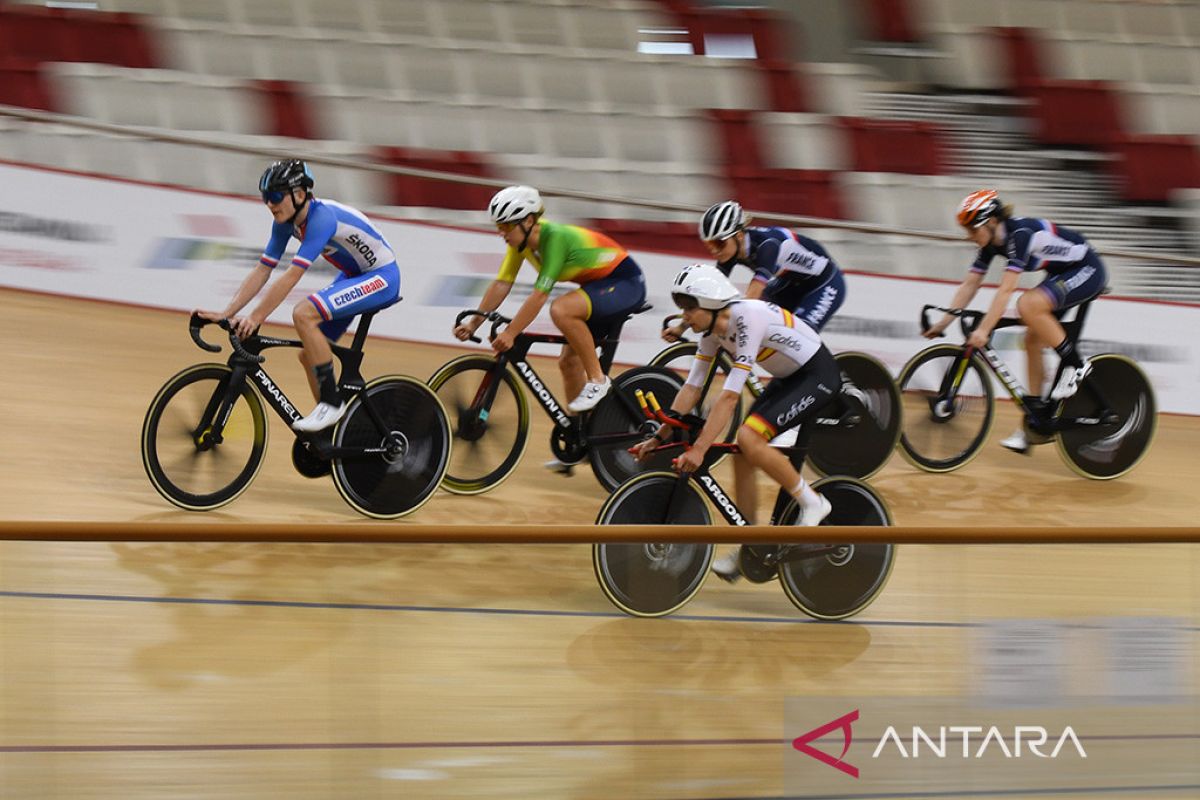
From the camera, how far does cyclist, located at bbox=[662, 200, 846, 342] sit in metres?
6.50

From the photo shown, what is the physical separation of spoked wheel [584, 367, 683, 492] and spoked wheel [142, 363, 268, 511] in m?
1.47

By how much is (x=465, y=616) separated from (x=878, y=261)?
6172 mm

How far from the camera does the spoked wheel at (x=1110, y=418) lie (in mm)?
7316

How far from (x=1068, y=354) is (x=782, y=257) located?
5.25ft

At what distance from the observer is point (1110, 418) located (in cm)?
735

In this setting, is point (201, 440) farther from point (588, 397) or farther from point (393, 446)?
point (588, 397)

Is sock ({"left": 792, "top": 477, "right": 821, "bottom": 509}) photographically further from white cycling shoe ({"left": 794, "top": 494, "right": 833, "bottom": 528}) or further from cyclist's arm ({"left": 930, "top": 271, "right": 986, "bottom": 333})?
cyclist's arm ({"left": 930, "top": 271, "right": 986, "bottom": 333})

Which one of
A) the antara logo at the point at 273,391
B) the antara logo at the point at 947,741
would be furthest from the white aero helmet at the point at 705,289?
the antara logo at the point at 947,741

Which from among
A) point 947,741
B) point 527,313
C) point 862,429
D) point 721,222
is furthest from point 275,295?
point 947,741

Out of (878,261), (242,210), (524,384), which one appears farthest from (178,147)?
(878,261)

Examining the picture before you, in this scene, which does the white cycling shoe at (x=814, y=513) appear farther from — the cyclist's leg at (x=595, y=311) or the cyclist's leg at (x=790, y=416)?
the cyclist's leg at (x=595, y=311)

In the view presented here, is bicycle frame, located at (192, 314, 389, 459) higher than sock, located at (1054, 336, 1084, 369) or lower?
lower

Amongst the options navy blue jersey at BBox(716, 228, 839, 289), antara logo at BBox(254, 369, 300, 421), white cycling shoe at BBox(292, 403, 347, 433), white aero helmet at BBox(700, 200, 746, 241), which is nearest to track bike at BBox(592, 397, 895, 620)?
white cycling shoe at BBox(292, 403, 347, 433)

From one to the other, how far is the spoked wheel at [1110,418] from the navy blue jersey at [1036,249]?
0.54m
